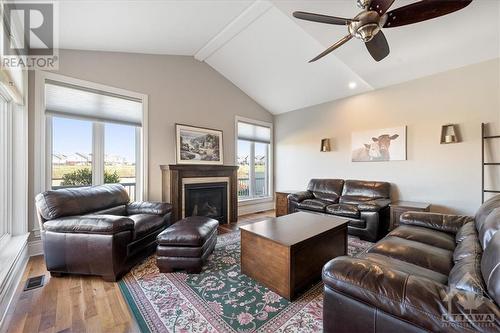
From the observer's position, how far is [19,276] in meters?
2.22

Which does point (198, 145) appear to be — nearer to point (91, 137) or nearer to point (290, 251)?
point (91, 137)

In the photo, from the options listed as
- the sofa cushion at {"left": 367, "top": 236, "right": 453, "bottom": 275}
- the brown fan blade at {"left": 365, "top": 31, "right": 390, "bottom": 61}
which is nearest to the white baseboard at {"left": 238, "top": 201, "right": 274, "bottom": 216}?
the sofa cushion at {"left": 367, "top": 236, "right": 453, "bottom": 275}

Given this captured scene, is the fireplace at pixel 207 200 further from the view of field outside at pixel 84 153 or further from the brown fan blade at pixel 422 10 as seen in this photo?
the brown fan blade at pixel 422 10

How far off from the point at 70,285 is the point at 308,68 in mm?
4562

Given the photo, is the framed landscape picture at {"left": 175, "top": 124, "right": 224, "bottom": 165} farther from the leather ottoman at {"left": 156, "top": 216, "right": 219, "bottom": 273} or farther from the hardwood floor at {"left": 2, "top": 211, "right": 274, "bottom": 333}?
the hardwood floor at {"left": 2, "top": 211, "right": 274, "bottom": 333}

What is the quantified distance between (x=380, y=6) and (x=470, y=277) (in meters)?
1.94

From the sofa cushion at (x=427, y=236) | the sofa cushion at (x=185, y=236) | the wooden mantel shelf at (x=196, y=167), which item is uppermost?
the wooden mantel shelf at (x=196, y=167)

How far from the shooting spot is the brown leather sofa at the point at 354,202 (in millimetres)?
3328

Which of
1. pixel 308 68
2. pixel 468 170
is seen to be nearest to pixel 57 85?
pixel 308 68

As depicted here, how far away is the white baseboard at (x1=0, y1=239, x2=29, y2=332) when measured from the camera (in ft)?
5.39

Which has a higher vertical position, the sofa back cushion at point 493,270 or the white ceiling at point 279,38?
the white ceiling at point 279,38

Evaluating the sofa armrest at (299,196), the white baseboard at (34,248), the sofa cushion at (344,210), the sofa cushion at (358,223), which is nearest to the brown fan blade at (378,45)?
the sofa cushion at (344,210)

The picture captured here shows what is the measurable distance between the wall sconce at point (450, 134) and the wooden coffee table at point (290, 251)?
2274 millimetres

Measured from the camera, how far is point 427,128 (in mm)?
3613
